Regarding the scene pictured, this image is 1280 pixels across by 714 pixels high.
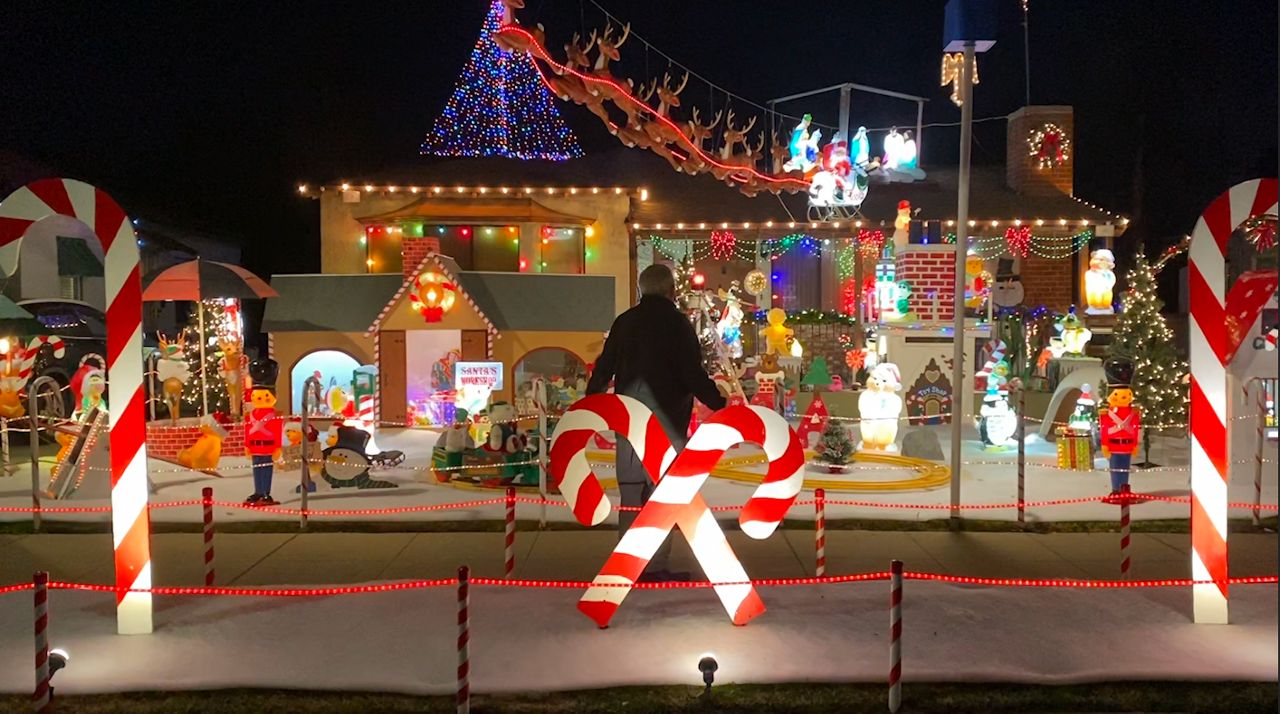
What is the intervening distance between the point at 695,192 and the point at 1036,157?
8.29 metres

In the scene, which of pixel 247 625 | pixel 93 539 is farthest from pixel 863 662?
pixel 93 539

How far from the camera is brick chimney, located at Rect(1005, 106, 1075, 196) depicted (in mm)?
23703

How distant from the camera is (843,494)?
1152 cm

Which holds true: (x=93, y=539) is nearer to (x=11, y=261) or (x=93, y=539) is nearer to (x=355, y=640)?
(x=11, y=261)

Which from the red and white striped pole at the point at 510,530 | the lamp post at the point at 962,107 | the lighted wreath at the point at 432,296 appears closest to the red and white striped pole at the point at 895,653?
the red and white striped pole at the point at 510,530

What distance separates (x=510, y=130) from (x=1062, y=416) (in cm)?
1322

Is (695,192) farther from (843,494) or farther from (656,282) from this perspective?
(656,282)

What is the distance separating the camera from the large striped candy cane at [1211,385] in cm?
650

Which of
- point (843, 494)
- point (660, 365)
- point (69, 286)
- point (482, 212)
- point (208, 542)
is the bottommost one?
point (843, 494)

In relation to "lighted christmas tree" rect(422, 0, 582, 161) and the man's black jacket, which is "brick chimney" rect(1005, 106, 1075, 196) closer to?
"lighted christmas tree" rect(422, 0, 582, 161)

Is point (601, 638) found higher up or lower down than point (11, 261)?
lower down

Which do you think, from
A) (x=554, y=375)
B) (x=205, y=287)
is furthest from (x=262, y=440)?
(x=554, y=375)

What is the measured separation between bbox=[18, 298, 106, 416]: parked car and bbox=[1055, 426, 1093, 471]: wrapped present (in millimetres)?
16626

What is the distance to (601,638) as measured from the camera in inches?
248
